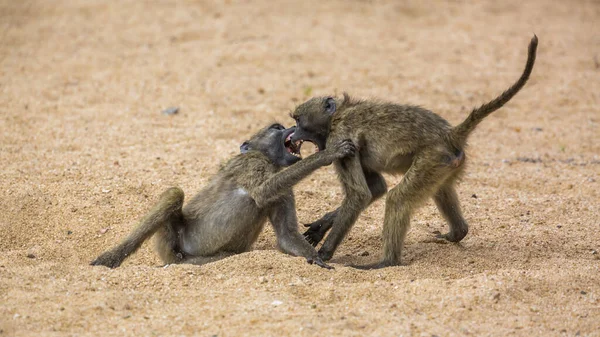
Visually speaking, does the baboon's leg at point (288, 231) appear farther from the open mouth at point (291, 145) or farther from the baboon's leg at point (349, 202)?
the open mouth at point (291, 145)

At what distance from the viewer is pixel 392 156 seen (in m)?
5.56

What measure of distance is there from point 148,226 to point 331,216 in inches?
55.2

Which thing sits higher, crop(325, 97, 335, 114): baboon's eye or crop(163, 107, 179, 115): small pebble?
crop(325, 97, 335, 114): baboon's eye

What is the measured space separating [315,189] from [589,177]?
2.70 meters

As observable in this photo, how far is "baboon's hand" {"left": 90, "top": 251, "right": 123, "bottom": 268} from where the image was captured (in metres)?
5.39

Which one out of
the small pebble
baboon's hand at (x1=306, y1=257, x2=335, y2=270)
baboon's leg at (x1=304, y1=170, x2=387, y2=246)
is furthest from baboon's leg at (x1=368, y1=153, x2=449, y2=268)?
the small pebble

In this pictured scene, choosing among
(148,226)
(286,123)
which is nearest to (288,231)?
(148,226)

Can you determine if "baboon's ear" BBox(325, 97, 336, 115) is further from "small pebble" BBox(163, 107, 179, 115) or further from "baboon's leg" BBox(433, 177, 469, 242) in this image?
"small pebble" BBox(163, 107, 179, 115)

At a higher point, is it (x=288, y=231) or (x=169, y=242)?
(x=288, y=231)

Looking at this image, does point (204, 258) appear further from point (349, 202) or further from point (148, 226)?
point (349, 202)

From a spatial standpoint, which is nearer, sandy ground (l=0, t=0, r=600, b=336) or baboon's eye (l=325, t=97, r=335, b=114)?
sandy ground (l=0, t=0, r=600, b=336)

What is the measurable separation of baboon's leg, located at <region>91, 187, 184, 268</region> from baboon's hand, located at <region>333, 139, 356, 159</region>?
1.17 meters

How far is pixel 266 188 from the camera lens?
5.58 metres

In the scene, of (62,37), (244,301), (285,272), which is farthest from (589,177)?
(62,37)
